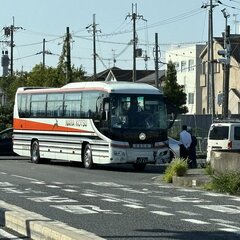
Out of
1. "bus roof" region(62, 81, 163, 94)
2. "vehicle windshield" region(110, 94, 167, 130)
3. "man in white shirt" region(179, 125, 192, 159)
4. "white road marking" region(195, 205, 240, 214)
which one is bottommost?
"white road marking" region(195, 205, 240, 214)

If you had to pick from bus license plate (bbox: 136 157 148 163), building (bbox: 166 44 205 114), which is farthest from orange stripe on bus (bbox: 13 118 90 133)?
building (bbox: 166 44 205 114)

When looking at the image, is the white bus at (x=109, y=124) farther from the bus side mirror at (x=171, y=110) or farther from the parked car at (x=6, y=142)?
the parked car at (x=6, y=142)

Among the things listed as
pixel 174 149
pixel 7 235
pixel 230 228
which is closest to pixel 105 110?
pixel 174 149

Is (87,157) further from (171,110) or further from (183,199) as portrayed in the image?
(183,199)

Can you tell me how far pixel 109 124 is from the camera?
25438mm

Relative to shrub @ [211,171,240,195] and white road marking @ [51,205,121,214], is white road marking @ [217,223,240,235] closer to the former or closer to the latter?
white road marking @ [51,205,121,214]

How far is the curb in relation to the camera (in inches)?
365

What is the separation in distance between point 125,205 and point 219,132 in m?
12.7

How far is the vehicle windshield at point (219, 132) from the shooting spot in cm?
2633

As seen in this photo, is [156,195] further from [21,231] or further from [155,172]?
[155,172]

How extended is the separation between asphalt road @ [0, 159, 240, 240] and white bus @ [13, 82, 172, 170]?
1767mm

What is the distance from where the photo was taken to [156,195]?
16984mm

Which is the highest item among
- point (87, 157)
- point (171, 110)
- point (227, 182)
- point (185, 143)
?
point (171, 110)

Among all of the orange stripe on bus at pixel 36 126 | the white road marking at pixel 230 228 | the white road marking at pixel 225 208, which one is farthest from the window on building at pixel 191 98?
the white road marking at pixel 230 228
